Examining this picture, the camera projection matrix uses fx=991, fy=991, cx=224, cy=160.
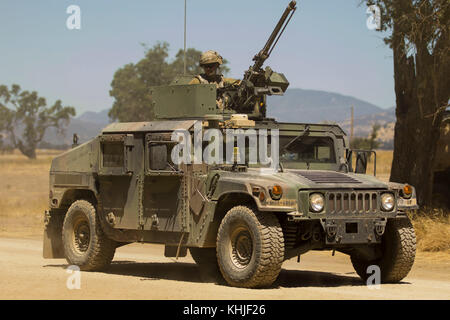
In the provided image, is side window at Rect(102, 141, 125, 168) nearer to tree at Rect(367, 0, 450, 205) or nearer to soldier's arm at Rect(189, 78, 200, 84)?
soldier's arm at Rect(189, 78, 200, 84)

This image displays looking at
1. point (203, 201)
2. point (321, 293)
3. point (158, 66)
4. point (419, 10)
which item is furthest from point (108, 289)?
point (158, 66)

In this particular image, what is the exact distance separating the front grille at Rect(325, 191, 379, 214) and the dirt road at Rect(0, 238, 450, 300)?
0.96 m

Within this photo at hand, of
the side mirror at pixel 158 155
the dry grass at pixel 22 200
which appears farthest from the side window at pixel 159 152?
the dry grass at pixel 22 200

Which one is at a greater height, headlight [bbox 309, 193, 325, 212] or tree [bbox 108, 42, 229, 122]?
tree [bbox 108, 42, 229, 122]

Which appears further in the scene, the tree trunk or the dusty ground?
the tree trunk

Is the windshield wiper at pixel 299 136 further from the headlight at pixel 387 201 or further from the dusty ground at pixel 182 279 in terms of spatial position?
the dusty ground at pixel 182 279

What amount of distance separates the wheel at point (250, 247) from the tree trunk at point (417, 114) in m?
8.87

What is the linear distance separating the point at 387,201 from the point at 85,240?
16.0ft

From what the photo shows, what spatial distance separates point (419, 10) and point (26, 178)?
35.9 metres

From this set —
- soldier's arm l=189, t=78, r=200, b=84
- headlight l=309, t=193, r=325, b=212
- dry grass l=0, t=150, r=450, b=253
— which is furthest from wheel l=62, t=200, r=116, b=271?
dry grass l=0, t=150, r=450, b=253

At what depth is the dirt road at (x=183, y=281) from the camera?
11117 mm

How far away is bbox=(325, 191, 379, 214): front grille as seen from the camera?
38.5ft

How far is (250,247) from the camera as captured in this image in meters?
11.8

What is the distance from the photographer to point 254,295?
11.0 metres
